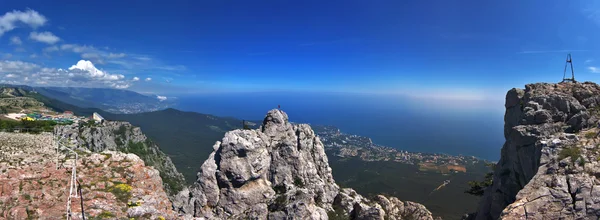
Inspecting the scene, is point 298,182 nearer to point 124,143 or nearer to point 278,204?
point 278,204

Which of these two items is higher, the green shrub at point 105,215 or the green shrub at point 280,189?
the green shrub at point 105,215

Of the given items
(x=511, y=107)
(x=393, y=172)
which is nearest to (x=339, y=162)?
(x=393, y=172)

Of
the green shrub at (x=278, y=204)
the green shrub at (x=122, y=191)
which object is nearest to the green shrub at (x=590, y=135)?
the green shrub at (x=278, y=204)

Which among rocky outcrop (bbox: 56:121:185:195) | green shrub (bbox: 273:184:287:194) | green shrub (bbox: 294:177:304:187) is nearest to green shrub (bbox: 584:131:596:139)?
green shrub (bbox: 294:177:304:187)

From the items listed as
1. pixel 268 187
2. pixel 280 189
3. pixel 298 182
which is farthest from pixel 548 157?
pixel 268 187

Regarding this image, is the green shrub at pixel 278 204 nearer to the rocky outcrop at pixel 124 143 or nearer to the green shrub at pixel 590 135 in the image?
the green shrub at pixel 590 135
